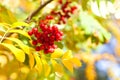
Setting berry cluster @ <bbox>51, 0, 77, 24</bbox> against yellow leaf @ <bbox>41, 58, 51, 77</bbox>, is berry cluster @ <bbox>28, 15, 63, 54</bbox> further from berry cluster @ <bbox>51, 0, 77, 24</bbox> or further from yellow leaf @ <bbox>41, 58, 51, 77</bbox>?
berry cluster @ <bbox>51, 0, 77, 24</bbox>

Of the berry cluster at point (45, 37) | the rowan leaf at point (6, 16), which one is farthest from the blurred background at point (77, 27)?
the berry cluster at point (45, 37)

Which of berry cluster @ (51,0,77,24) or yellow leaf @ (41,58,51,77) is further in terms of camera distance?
berry cluster @ (51,0,77,24)

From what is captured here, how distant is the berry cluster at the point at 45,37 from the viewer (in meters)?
1.19

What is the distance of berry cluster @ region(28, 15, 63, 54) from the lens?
119 centimetres

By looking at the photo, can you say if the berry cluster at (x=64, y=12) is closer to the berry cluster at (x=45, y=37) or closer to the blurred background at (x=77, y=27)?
the blurred background at (x=77, y=27)

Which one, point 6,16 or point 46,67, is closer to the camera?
point 46,67

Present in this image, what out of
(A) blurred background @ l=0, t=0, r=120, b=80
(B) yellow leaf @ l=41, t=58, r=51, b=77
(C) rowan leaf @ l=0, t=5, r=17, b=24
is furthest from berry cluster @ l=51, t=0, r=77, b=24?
(B) yellow leaf @ l=41, t=58, r=51, b=77

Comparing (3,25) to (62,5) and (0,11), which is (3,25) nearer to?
(0,11)

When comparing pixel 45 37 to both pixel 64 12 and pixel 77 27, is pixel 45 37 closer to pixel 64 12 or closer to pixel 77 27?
pixel 64 12

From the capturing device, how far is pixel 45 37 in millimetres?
1188

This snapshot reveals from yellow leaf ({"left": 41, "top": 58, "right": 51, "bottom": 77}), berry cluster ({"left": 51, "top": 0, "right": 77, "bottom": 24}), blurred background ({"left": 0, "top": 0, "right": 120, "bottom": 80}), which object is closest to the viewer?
yellow leaf ({"left": 41, "top": 58, "right": 51, "bottom": 77})

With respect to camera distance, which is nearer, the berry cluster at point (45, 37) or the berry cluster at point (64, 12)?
the berry cluster at point (45, 37)

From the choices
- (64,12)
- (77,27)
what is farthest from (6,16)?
(77,27)

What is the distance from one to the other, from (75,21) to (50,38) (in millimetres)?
761
